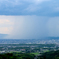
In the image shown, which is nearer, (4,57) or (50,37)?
(4,57)

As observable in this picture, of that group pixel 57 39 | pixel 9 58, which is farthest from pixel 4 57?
pixel 57 39

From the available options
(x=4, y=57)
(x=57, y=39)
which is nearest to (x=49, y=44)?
(x=57, y=39)

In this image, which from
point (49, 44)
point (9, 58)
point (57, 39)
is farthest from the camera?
point (57, 39)

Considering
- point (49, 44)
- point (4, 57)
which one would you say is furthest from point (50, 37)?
point (4, 57)

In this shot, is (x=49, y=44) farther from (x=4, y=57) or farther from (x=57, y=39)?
(x=4, y=57)

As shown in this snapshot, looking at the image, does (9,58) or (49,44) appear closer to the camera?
(9,58)

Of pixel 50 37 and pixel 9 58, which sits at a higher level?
pixel 50 37

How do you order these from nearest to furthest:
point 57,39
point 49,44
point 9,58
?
point 9,58 < point 49,44 < point 57,39

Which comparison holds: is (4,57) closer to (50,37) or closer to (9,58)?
(9,58)

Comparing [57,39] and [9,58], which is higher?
[57,39]
